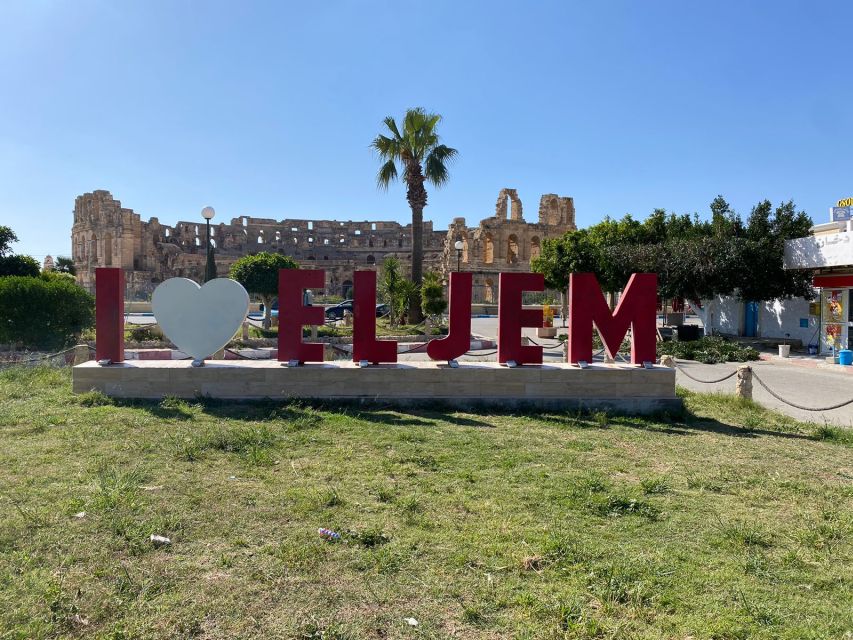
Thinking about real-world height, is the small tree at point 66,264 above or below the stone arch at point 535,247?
below

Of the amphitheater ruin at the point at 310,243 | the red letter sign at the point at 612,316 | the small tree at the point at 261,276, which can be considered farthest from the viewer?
the amphitheater ruin at the point at 310,243

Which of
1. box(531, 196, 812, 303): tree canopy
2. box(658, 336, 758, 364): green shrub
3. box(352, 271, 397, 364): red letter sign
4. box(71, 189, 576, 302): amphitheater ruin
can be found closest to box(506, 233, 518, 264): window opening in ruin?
box(71, 189, 576, 302): amphitheater ruin

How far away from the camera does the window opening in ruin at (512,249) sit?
2297 inches

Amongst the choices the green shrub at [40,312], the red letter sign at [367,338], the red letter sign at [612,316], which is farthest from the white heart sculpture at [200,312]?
the green shrub at [40,312]

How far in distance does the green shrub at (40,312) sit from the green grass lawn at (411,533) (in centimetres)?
1012

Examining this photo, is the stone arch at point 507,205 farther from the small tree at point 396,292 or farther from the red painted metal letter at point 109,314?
the red painted metal letter at point 109,314

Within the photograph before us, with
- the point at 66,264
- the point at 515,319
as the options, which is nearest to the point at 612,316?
the point at 515,319

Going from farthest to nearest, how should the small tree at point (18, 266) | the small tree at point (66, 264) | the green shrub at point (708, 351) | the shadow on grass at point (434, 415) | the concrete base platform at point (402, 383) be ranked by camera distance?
the small tree at point (66, 264) → the small tree at point (18, 266) → the green shrub at point (708, 351) → the concrete base platform at point (402, 383) → the shadow on grass at point (434, 415)

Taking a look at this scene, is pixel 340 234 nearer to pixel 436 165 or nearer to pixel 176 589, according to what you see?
pixel 436 165

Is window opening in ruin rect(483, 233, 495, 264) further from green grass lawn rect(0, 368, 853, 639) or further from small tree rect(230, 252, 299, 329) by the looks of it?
green grass lawn rect(0, 368, 853, 639)

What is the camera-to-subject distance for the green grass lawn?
3605mm

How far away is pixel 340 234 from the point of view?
7319 cm

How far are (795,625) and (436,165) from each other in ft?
90.1

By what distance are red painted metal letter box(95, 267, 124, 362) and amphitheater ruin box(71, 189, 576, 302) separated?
4014 centimetres
